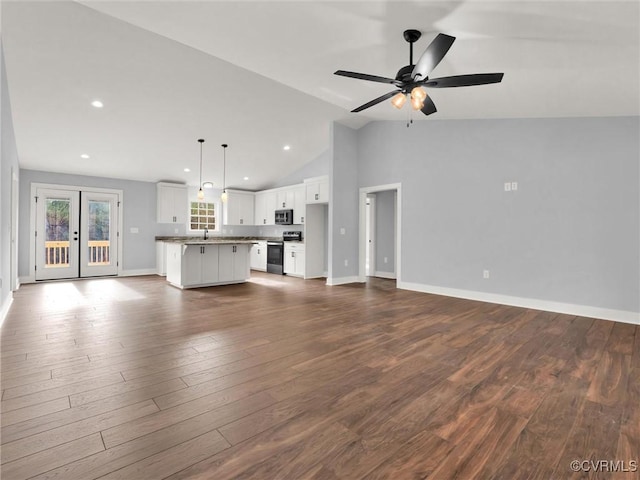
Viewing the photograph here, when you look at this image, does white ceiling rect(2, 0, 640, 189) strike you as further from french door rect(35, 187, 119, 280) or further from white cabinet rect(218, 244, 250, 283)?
white cabinet rect(218, 244, 250, 283)

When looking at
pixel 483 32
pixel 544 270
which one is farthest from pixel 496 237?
pixel 483 32

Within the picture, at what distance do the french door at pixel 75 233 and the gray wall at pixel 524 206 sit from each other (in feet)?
22.3

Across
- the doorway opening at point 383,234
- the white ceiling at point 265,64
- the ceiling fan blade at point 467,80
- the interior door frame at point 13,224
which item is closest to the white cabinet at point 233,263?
the white ceiling at point 265,64

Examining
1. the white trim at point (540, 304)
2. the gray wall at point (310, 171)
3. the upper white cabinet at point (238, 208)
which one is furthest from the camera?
the upper white cabinet at point (238, 208)

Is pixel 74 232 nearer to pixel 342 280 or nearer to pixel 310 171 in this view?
pixel 310 171

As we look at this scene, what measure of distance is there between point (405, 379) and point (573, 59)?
3.19 m

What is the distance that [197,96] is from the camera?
5.04 meters

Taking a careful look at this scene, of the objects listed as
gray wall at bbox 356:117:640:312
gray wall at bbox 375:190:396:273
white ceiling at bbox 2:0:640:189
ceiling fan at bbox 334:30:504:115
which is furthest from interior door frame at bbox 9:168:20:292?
gray wall at bbox 375:190:396:273

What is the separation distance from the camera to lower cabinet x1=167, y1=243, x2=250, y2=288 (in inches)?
241

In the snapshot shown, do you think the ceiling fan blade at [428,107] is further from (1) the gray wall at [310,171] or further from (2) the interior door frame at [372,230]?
(1) the gray wall at [310,171]

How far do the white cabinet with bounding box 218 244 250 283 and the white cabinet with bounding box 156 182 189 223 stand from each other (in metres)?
2.86

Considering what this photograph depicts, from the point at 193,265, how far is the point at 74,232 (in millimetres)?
3487

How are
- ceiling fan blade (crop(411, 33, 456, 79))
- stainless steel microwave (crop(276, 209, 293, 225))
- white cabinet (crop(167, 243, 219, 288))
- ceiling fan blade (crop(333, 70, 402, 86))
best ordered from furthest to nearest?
stainless steel microwave (crop(276, 209, 293, 225)) → white cabinet (crop(167, 243, 219, 288)) → ceiling fan blade (crop(333, 70, 402, 86)) → ceiling fan blade (crop(411, 33, 456, 79))

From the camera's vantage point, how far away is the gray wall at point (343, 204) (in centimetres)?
650
